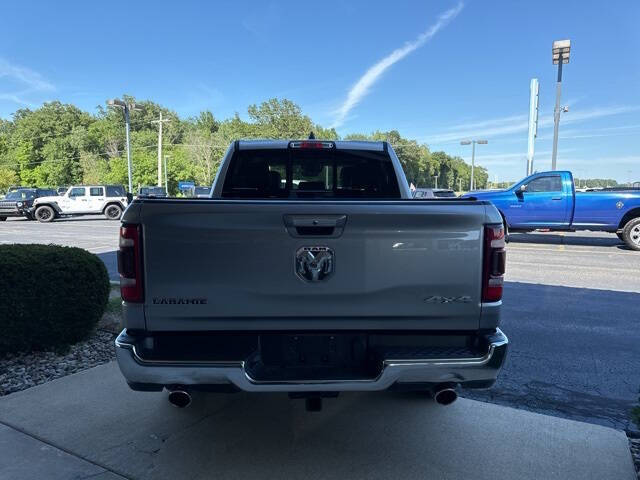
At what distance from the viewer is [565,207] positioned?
1330cm

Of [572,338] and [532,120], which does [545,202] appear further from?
[532,120]

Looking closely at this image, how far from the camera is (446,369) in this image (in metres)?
2.42

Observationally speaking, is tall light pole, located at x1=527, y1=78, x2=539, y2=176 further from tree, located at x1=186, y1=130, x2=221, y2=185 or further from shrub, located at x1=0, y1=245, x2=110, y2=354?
tree, located at x1=186, y1=130, x2=221, y2=185

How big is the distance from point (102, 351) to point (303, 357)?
3.07m

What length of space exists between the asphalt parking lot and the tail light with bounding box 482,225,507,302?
1.66 meters

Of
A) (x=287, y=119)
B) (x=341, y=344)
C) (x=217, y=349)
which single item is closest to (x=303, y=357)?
(x=341, y=344)

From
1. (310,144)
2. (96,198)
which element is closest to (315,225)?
(310,144)

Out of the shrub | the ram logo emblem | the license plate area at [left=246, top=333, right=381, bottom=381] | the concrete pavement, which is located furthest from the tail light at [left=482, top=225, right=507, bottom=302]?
the shrub

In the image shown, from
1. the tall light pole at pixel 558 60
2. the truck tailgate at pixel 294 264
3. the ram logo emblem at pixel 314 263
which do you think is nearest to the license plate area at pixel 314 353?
the truck tailgate at pixel 294 264

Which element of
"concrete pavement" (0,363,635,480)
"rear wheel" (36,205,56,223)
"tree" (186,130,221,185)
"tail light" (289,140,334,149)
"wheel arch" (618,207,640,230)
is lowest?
"concrete pavement" (0,363,635,480)

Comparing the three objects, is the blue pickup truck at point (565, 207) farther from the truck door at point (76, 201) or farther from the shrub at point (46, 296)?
the truck door at point (76, 201)

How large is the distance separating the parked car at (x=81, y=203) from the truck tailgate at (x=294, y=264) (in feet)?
81.2

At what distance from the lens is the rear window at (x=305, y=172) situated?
4477 millimetres

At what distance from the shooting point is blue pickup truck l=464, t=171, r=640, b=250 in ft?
42.4
